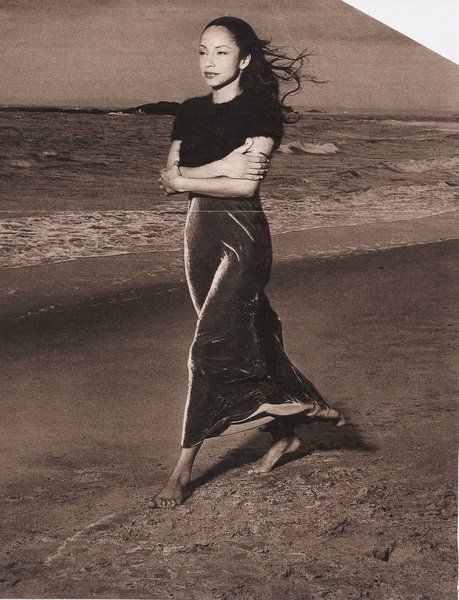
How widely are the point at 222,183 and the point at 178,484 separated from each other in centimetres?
98

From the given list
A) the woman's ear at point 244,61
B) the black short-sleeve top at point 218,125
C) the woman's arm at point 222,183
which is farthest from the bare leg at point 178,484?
the woman's ear at point 244,61

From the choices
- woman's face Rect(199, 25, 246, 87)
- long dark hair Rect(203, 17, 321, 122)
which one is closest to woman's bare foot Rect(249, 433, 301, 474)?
long dark hair Rect(203, 17, 321, 122)

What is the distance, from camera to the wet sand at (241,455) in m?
3.41

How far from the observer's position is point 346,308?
3.78 m

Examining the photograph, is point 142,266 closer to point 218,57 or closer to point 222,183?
point 222,183

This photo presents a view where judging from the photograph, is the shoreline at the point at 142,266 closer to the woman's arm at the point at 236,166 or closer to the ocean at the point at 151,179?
the ocean at the point at 151,179

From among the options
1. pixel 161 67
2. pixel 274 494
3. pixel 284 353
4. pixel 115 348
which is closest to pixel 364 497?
pixel 274 494

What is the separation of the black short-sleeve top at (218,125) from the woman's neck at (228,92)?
16 mm

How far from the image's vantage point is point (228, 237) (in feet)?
11.3

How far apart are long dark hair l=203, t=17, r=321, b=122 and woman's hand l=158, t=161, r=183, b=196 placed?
345 millimetres

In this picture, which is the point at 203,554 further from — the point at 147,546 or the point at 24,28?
the point at 24,28

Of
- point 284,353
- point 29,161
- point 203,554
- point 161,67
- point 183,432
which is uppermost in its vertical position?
point 161,67

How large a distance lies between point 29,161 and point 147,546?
1353 millimetres

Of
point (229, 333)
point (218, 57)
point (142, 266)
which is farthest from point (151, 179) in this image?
point (229, 333)
